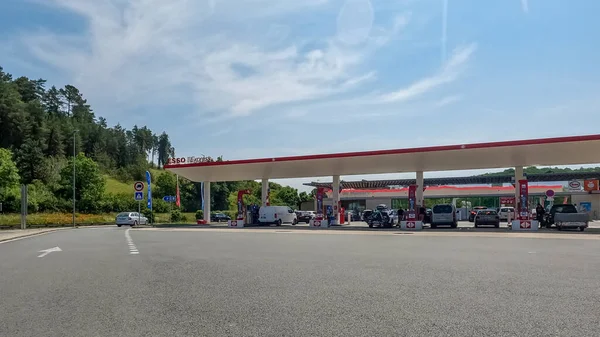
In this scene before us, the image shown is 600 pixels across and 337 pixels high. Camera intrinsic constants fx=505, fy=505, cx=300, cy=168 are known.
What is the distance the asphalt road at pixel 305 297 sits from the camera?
631 cm

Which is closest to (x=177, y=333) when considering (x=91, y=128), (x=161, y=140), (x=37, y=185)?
(x=37, y=185)

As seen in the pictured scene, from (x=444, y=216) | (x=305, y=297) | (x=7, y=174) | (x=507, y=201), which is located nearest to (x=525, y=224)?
(x=444, y=216)

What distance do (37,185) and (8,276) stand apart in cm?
7670

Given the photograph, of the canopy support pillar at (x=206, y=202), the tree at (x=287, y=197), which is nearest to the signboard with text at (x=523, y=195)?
the canopy support pillar at (x=206, y=202)

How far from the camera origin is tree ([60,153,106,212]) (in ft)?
234

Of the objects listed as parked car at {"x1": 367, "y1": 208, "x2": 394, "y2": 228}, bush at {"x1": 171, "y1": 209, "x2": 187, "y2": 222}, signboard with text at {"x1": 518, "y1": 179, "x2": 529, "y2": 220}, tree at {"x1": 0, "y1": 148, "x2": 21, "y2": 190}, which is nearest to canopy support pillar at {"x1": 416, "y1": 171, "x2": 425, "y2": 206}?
parked car at {"x1": 367, "y1": 208, "x2": 394, "y2": 228}

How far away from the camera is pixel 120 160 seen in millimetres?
134750

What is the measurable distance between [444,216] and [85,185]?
5587cm

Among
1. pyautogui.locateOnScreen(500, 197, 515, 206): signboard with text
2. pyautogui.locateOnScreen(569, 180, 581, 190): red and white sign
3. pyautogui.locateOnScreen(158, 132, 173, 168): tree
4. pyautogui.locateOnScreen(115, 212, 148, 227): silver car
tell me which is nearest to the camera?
pyautogui.locateOnScreen(115, 212, 148, 227): silver car

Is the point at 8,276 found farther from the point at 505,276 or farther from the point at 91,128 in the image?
the point at 91,128

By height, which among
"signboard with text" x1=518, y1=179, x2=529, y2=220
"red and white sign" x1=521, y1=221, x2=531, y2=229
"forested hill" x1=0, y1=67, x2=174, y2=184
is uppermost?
"forested hill" x1=0, y1=67, x2=174, y2=184

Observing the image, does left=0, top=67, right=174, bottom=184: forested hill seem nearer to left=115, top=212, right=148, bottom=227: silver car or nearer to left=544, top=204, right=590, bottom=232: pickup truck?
left=115, top=212, right=148, bottom=227: silver car

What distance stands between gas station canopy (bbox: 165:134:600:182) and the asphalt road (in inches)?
764

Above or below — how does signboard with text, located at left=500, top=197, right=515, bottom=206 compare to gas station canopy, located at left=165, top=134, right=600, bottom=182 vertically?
below
